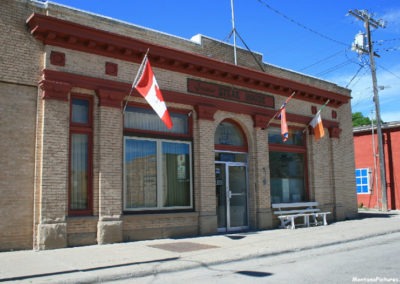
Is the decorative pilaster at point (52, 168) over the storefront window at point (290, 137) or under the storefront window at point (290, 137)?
under

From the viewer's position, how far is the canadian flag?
36.4 feet

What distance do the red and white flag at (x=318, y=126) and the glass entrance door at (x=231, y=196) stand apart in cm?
372

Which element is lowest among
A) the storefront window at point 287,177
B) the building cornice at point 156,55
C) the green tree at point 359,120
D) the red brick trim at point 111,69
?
the storefront window at point 287,177

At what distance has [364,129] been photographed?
2875cm

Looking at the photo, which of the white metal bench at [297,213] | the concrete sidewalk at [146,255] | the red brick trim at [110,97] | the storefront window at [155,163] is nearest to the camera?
the concrete sidewalk at [146,255]

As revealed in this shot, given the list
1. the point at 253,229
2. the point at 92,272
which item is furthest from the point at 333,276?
the point at 253,229

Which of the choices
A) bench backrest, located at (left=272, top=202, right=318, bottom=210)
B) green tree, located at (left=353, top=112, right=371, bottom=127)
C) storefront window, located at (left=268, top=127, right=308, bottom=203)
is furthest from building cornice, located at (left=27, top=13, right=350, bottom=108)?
green tree, located at (left=353, top=112, right=371, bottom=127)

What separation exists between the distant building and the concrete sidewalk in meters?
13.8

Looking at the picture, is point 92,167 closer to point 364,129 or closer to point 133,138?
point 133,138

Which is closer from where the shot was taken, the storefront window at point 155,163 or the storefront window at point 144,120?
the storefront window at point 155,163

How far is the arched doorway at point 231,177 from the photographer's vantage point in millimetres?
15094

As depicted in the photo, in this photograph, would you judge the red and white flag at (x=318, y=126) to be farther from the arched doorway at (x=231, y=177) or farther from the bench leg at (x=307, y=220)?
the arched doorway at (x=231, y=177)

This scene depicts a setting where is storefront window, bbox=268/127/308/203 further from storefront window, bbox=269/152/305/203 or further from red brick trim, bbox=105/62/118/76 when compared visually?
red brick trim, bbox=105/62/118/76

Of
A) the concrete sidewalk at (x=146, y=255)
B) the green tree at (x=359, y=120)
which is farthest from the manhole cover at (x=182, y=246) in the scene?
the green tree at (x=359, y=120)
